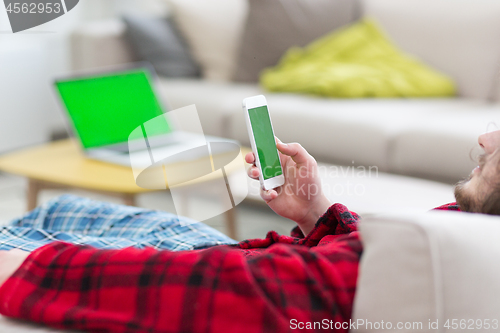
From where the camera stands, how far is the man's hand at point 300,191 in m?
0.86

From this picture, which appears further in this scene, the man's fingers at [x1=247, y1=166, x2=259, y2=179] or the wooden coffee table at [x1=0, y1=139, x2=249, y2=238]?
the wooden coffee table at [x1=0, y1=139, x2=249, y2=238]

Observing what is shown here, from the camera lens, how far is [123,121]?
1633 mm

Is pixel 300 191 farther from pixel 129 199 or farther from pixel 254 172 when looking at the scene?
pixel 129 199

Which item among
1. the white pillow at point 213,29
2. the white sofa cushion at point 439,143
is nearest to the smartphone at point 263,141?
the white sofa cushion at point 439,143

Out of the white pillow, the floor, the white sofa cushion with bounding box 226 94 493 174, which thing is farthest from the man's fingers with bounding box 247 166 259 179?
the white pillow

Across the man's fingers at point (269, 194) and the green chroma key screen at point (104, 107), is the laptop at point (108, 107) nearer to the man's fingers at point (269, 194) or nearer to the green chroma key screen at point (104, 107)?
the green chroma key screen at point (104, 107)

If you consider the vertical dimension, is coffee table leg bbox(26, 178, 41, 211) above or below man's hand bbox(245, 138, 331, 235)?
below

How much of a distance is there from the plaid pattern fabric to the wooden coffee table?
226 millimetres

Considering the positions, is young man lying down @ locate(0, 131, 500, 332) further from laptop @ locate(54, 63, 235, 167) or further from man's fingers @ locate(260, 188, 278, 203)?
laptop @ locate(54, 63, 235, 167)

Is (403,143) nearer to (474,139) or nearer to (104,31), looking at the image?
(474,139)

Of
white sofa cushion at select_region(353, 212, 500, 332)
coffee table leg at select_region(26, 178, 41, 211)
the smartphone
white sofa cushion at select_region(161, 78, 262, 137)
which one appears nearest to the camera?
white sofa cushion at select_region(353, 212, 500, 332)

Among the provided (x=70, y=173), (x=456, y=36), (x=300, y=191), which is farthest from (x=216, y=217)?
(x=456, y=36)

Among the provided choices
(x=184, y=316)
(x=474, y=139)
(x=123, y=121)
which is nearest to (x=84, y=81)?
(x=123, y=121)

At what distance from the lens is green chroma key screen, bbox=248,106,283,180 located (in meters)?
0.79
